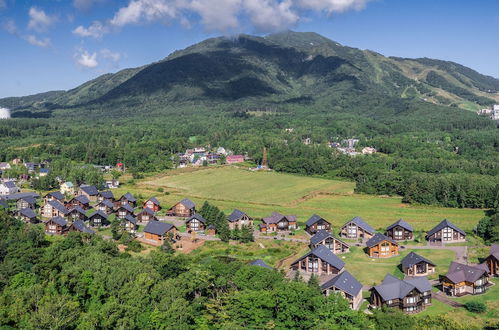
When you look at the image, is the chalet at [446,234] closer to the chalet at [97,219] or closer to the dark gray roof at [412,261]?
the dark gray roof at [412,261]

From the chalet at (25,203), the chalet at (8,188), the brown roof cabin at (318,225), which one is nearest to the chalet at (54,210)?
the chalet at (25,203)

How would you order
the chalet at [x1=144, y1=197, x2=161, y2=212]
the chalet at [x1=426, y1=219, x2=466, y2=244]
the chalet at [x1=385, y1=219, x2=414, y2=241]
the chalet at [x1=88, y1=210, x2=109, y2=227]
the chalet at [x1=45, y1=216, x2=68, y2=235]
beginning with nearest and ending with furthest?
the chalet at [x1=426, y1=219, x2=466, y2=244] < the chalet at [x1=385, y1=219, x2=414, y2=241] < the chalet at [x1=45, y1=216, x2=68, y2=235] < the chalet at [x1=88, y1=210, x2=109, y2=227] < the chalet at [x1=144, y1=197, x2=161, y2=212]

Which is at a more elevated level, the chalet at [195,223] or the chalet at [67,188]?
the chalet at [67,188]

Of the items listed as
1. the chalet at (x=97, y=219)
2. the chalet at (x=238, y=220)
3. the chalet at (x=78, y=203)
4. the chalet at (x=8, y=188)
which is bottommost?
the chalet at (x=238, y=220)

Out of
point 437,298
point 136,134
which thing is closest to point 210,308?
point 437,298

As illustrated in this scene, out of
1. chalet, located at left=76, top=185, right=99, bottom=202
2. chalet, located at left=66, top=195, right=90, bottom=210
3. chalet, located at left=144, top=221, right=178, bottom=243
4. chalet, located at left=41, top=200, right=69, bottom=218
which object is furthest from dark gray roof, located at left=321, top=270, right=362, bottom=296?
chalet, located at left=76, top=185, right=99, bottom=202

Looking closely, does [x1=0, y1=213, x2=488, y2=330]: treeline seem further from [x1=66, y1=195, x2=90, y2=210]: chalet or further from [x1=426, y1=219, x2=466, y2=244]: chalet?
[x1=66, y1=195, x2=90, y2=210]: chalet
